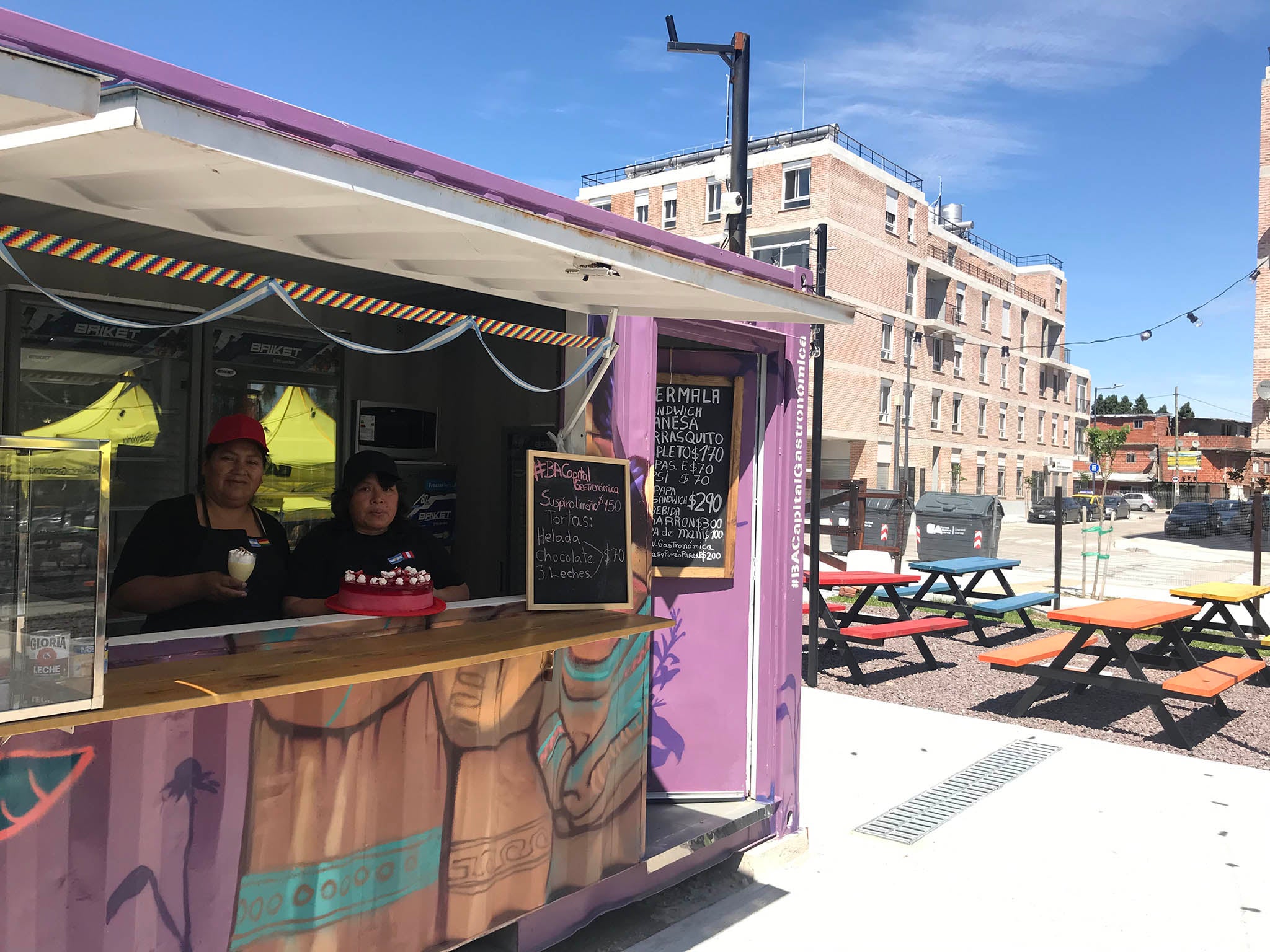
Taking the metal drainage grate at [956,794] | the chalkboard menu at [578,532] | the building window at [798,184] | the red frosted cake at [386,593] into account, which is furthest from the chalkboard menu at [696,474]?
the building window at [798,184]

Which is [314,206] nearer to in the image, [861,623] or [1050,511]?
[861,623]

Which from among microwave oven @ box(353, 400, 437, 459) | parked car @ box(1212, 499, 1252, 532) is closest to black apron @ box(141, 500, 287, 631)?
microwave oven @ box(353, 400, 437, 459)

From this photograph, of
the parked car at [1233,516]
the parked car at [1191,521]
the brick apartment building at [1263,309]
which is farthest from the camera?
the parked car at [1233,516]

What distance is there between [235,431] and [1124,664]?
21.4ft

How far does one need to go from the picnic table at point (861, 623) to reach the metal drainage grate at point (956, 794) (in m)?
1.91

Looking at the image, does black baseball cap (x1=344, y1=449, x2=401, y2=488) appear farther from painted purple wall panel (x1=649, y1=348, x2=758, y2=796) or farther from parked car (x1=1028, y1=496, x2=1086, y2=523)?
parked car (x1=1028, y1=496, x2=1086, y2=523)

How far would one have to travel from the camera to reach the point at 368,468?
3639mm

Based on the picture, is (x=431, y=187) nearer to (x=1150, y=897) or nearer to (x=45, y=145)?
(x=45, y=145)

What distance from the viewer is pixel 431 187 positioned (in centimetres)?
235

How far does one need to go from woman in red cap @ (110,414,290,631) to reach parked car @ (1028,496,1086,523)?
4174 centimetres

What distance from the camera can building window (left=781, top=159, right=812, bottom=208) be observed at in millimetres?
40156

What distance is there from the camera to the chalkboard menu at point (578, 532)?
3676 mm

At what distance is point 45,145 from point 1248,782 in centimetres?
689

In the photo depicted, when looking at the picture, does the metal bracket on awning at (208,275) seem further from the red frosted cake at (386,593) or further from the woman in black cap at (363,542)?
the red frosted cake at (386,593)
